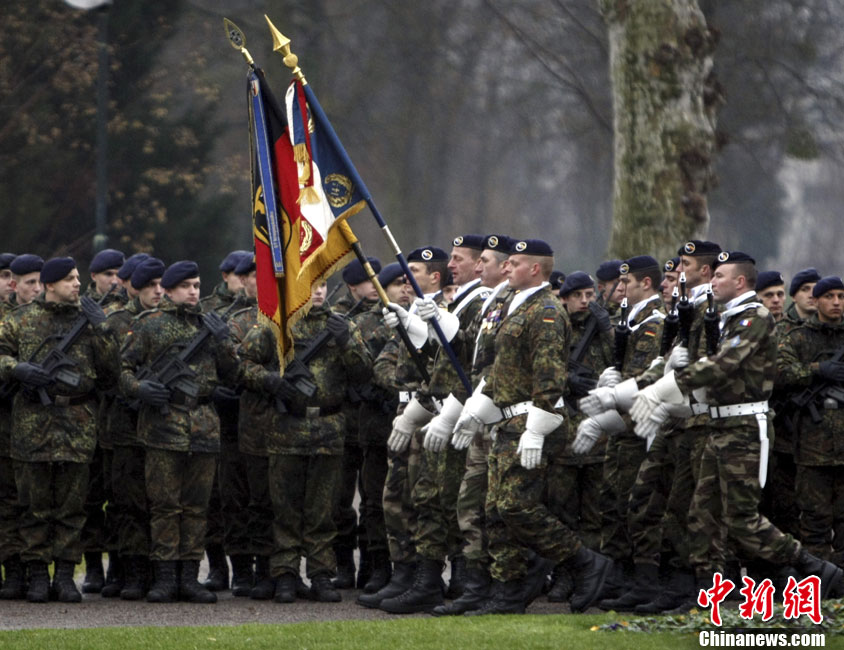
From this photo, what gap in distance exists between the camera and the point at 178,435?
1068cm

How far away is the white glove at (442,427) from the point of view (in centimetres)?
995

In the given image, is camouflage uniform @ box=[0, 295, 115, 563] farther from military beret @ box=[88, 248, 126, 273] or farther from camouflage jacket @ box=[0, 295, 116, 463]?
military beret @ box=[88, 248, 126, 273]

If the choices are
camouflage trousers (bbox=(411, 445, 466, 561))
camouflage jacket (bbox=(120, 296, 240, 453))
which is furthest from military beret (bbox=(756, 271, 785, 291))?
camouflage jacket (bbox=(120, 296, 240, 453))

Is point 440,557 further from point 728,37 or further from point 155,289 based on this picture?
point 728,37

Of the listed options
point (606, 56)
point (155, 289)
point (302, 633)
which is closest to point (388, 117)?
point (606, 56)

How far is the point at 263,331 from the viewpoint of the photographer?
11008mm

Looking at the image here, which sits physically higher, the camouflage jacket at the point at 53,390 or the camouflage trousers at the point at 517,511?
the camouflage jacket at the point at 53,390

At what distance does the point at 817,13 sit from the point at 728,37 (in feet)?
4.93

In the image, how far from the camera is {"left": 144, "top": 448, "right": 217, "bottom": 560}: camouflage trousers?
10734mm

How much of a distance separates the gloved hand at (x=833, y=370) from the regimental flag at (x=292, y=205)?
3366 mm

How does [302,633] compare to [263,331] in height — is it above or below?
→ below

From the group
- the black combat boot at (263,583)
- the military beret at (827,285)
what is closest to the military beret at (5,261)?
the black combat boot at (263,583)

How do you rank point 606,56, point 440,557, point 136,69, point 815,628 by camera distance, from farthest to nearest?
point 606,56
point 136,69
point 440,557
point 815,628

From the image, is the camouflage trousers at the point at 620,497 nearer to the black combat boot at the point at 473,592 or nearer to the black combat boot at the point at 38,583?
the black combat boot at the point at 473,592
